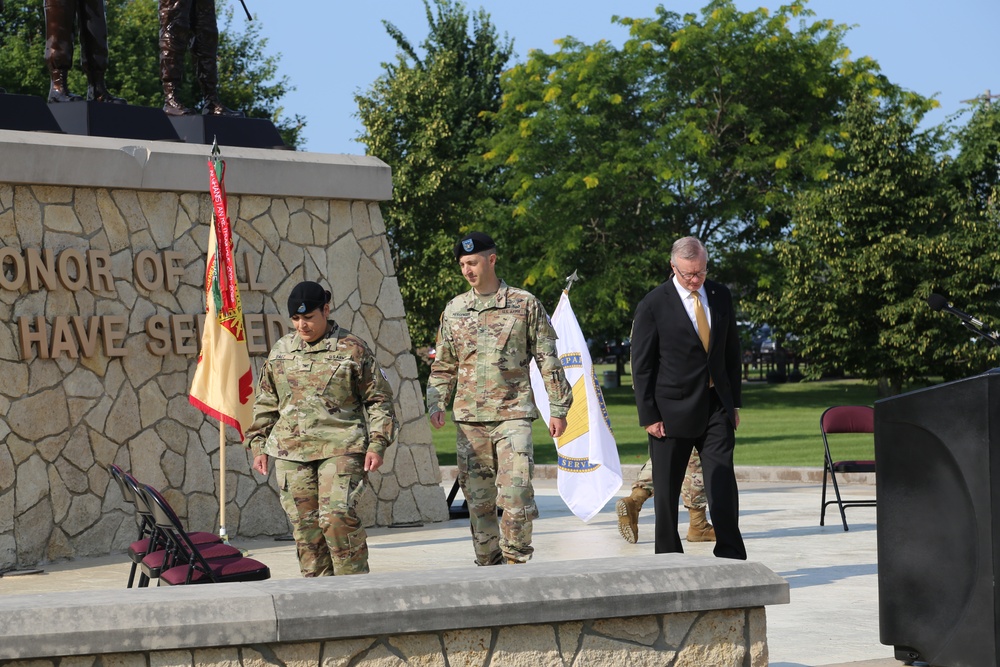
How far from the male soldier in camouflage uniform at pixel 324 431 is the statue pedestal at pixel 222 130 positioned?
504 cm

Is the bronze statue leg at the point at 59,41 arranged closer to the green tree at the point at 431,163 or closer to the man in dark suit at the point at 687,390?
the man in dark suit at the point at 687,390

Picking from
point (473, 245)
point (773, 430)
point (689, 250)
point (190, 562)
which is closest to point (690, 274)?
point (689, 250)

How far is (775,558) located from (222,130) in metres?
5.88

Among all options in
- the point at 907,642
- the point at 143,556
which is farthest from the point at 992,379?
the point at 143,556

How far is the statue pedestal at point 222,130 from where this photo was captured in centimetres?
1194

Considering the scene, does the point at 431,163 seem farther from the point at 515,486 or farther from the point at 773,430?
the point at 515,486

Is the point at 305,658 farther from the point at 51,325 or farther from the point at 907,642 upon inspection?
the point at 51,325

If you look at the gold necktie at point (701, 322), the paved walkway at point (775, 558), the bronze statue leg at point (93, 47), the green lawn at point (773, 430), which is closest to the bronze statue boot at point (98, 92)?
the bronze statue leg at point (93, 47)

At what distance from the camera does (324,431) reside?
7.16 metres

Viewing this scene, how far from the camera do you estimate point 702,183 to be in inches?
1638

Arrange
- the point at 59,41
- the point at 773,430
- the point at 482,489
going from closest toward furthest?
the point at 482,489 → the point at 59,41 → the point at 773,430

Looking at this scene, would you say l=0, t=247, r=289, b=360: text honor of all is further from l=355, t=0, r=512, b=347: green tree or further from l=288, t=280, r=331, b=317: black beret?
l=355, t=0, r=512, b=347: green tree

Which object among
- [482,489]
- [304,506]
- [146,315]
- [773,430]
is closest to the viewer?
[304,506]

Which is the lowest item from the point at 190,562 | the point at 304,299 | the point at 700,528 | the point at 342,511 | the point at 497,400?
the point at 700,528
